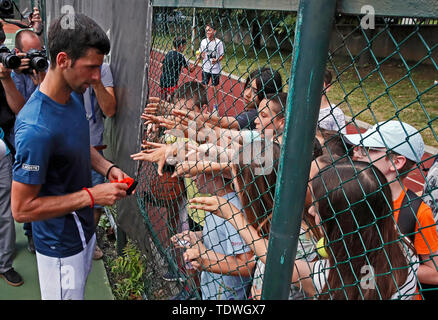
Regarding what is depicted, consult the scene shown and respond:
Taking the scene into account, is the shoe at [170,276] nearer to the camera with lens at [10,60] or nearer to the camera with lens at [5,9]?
the camera with lens at [10,60]

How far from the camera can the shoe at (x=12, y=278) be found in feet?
10.1

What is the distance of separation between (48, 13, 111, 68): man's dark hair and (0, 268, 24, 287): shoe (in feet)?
6.79

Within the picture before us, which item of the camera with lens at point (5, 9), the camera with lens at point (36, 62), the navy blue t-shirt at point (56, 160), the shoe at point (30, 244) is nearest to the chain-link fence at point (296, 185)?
the navy blue t-shirt at point (56, 160)

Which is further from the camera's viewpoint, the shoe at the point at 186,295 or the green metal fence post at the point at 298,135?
the shoe at the point at 186,295

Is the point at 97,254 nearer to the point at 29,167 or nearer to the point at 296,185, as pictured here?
the point at 29,167

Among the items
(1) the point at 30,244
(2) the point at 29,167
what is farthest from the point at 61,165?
(1) the point at 30,244

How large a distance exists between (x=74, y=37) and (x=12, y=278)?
7.39 ft

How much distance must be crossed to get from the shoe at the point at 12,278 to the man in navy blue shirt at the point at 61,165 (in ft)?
3.68

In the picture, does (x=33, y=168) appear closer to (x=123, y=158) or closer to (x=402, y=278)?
(x=123, y=158)

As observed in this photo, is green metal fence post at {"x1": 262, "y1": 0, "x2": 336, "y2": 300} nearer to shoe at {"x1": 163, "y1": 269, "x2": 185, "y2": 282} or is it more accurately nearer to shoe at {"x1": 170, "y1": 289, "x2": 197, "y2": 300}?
shoe at {"x1": 170, "y1": 289, "x2": 197, "y2": 300}

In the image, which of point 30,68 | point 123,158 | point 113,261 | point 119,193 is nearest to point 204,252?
point 119,193

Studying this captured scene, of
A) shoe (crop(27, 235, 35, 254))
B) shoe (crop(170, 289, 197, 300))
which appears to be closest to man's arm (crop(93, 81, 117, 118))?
shoe (crop(27, 235, 35, 254))

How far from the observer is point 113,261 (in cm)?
351

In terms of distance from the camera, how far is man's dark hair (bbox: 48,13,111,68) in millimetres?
1868
